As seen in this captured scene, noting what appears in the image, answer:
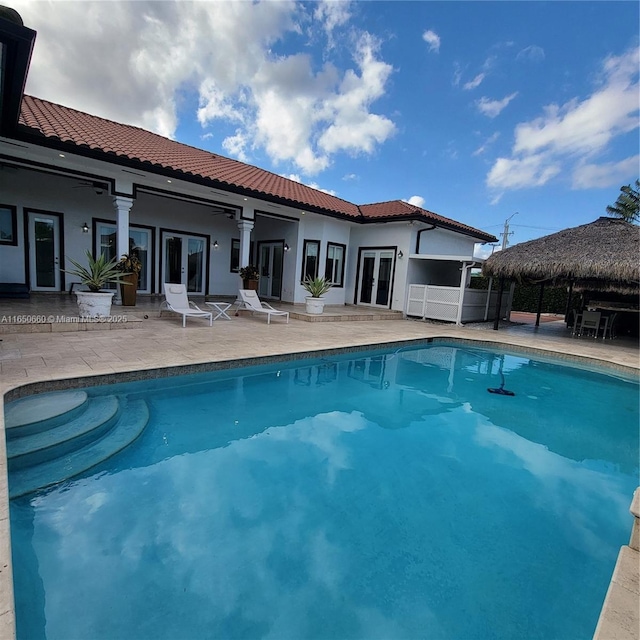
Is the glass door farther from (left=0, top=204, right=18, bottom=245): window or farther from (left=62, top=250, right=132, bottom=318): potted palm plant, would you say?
(left=62, top=250, right=132, bottom=318): potted palm plant

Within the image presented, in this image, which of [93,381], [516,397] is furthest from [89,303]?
[516,397]

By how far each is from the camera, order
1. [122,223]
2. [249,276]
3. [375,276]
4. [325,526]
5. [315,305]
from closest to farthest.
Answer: [325,526]
[122,223]
[315,305]
[249,276]
[375,276]

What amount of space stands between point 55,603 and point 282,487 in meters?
1.77

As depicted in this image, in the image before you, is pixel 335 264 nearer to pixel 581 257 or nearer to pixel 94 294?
pixel 581 257

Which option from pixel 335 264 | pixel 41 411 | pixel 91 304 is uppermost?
pixel 335 264

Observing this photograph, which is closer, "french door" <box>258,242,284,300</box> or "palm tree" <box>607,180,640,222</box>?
"french door" <box>258,242,284,300</box>

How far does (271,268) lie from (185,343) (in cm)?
790

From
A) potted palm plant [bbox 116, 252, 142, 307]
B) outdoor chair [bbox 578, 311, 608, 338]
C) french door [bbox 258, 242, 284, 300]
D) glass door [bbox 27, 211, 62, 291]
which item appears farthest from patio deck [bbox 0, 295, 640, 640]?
french door [bbox 258, 242, 284, 300]

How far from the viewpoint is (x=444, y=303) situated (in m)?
12.6

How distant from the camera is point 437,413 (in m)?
5.51

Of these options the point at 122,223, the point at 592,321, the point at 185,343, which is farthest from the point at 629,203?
the point at 122,223

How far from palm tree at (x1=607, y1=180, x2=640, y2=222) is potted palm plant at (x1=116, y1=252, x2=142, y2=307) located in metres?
27.7

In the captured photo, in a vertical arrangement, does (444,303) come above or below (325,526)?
above

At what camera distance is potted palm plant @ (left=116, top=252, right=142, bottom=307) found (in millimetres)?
8555
